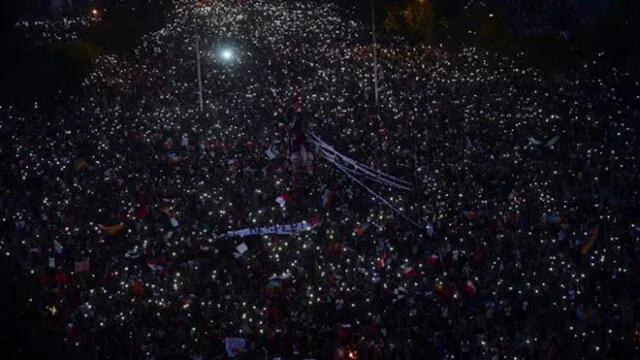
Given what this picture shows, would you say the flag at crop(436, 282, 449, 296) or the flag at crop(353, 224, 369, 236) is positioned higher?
the flag at crop(353, 224, 369, 236)

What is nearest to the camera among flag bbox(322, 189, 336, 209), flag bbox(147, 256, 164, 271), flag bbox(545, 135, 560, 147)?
flag bbox(147, 256, 164, 271)

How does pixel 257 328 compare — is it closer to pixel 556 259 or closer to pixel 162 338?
pixel 162 338

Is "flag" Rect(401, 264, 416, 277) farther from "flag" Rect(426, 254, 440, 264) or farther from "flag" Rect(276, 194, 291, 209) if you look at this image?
"flag" Rect(276, 194, 291, 209)

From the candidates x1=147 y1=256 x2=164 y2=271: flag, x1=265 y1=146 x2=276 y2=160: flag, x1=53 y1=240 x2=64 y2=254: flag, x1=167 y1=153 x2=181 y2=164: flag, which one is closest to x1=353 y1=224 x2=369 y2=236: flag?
x1=147 y1=256 x2=164 y2=271: flag

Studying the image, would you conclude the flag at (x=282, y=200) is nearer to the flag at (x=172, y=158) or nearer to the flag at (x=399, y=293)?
the flag at (x=172, y=158)

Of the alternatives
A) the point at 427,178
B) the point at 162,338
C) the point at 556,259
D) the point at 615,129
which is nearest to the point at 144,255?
the point at 162,338

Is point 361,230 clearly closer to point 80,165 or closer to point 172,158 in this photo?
point 172,158

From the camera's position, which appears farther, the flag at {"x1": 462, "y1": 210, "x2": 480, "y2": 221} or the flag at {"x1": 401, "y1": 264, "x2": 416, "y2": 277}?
the flag at {"x1": 462, "y1": 210, "x2": 480, "y2": 221}

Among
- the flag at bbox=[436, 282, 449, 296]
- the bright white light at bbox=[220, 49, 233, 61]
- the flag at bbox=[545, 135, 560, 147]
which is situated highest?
the bright white light at bbox=[220, 49, 233, 61]
